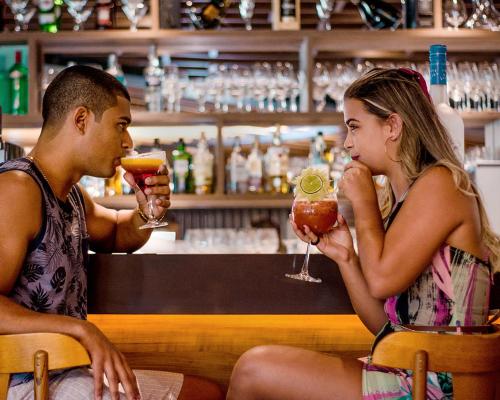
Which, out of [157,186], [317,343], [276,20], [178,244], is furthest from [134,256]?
[276,20]

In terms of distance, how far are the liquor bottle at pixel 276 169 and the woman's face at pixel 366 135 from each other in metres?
2.21

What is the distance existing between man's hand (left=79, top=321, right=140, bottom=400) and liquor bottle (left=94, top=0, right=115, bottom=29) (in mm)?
2879

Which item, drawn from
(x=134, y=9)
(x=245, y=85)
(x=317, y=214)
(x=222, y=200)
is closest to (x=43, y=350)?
(x=317, y=214)

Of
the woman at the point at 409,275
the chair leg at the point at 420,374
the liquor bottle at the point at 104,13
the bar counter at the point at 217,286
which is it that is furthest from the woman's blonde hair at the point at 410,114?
the liquor bottle at the point at 104,13

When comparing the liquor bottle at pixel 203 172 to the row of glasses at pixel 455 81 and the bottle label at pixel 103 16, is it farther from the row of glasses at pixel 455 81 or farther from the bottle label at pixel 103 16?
the bottle label at pixel 103 16

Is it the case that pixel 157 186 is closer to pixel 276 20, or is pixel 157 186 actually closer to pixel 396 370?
pixel 396 370

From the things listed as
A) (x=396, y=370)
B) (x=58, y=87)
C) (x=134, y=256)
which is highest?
(x=58, y=87)

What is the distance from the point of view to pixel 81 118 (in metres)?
1.90

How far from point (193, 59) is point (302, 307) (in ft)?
10.9

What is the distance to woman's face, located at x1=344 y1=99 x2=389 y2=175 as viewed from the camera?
1811mm

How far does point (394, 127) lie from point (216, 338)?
88cm

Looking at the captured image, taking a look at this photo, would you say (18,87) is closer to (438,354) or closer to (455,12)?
(455,12)

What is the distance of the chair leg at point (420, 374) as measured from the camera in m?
1.40

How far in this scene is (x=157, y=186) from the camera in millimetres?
2193
